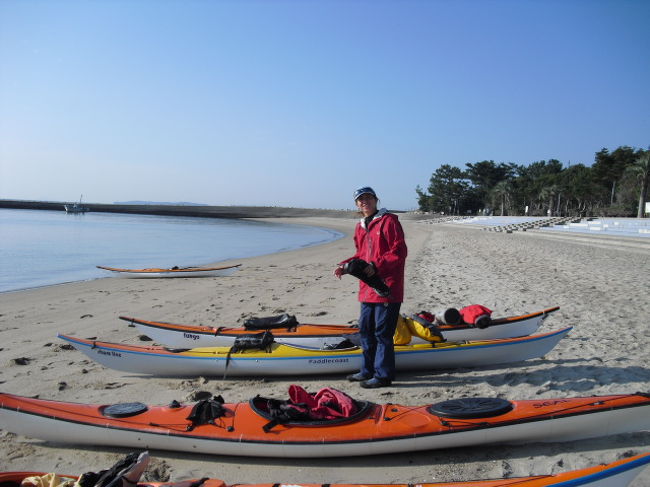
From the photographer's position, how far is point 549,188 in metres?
60.3

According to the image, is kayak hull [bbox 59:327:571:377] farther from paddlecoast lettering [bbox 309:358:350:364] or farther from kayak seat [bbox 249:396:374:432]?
kayak seat [bbox 249:396:374:432]

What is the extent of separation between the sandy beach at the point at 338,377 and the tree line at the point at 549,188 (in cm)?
3989

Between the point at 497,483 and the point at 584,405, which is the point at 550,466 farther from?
the point at 497,483

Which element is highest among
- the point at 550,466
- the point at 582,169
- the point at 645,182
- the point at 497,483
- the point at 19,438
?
the point at 582,169

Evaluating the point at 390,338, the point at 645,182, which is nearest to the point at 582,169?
the point at 645,182

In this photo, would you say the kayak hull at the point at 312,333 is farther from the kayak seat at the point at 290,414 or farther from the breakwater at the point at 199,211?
the breakwater at the point at 199,211

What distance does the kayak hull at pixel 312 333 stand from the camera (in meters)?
4.77

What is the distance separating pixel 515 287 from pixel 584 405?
6579mm

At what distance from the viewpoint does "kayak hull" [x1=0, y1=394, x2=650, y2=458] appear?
2914 millimetres

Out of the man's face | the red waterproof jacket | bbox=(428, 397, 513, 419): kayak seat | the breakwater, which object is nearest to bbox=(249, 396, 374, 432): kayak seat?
bbox=(428, 397, 513, 419): kayak seat

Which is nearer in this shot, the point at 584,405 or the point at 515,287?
the point at 584,405

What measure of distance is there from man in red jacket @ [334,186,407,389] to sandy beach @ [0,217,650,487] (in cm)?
25

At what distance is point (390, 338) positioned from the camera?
13.6 feet

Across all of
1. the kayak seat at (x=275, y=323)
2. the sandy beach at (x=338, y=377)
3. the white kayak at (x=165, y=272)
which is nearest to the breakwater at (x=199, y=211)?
the white kayak at (x=165, y=272)
